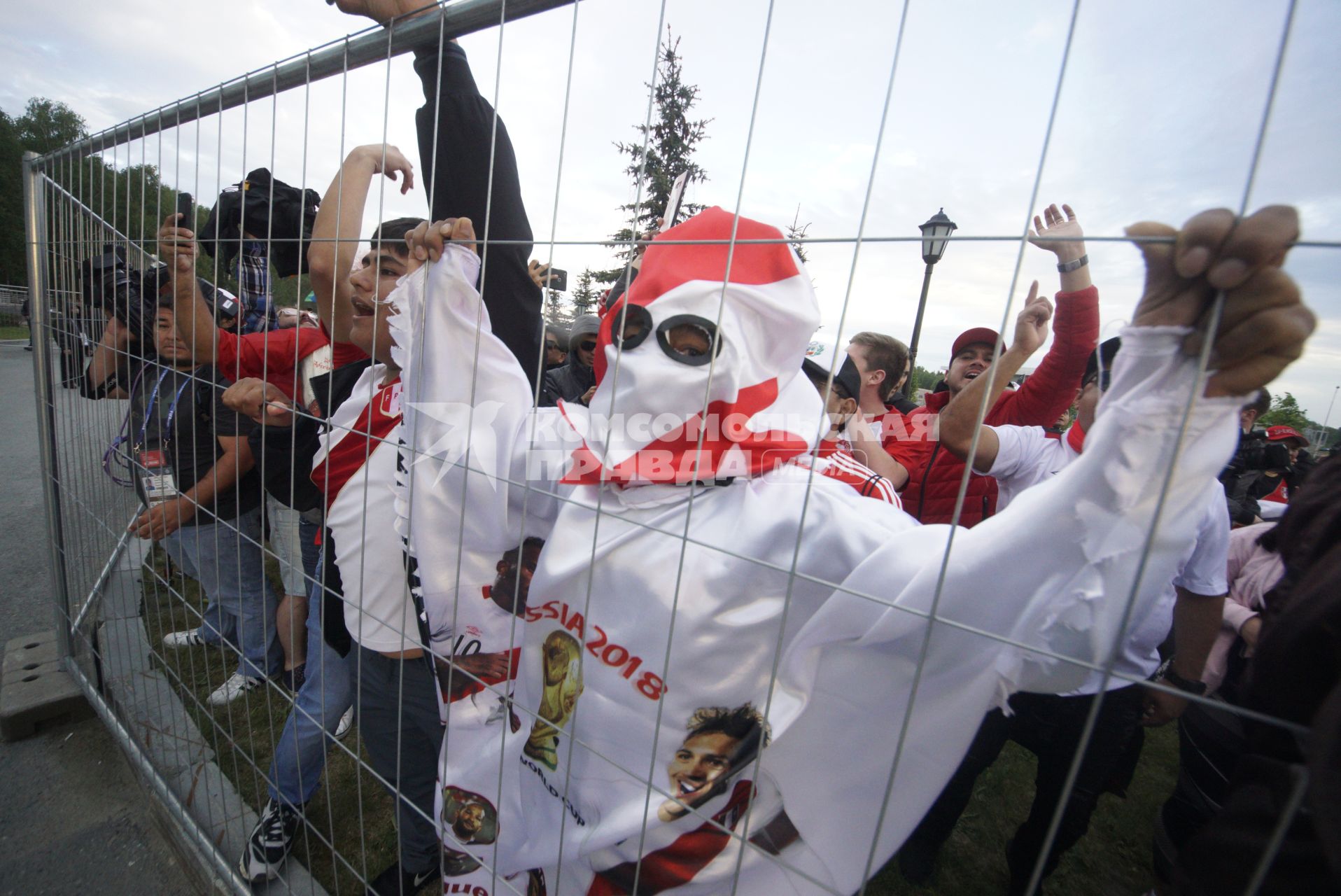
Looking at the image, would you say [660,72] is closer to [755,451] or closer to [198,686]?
[755,451]

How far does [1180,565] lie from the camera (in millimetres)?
1006

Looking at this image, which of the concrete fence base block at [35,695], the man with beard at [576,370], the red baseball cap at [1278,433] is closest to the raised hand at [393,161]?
the man with beard at [576,370]

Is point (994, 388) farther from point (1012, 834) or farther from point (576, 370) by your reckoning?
point (1012, 834)

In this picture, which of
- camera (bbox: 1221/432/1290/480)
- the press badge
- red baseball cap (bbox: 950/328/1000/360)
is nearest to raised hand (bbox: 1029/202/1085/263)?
red baseball cap (bbox: 950/328/1000/360)

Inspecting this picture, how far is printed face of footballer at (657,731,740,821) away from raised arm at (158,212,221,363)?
57.6 inches

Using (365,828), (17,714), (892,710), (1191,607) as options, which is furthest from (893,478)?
(17,714)

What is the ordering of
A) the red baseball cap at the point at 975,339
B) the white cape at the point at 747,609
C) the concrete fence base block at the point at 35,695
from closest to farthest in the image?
1. the white cape at the point at 747,609
2. the red baseball cap at the point at 975,339
3. the concrete fence base block at the point at 35,695

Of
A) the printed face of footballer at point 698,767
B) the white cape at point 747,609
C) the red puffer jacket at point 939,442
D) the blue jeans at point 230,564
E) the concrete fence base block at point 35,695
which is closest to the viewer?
the white cape at point 747,609

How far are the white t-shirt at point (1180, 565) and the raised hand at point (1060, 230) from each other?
0.48 metres

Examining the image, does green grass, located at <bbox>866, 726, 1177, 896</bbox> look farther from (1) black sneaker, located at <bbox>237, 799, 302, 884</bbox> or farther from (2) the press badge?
(2) the press badge

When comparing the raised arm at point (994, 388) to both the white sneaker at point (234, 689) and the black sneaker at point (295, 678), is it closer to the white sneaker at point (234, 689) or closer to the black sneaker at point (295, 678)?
the black sneaker at point (295, 678)

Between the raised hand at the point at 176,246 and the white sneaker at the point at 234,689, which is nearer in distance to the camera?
the raised hand at the point at 176,246

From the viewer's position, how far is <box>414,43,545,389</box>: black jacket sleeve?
4.12 feet

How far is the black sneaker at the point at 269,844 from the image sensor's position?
1887mm
